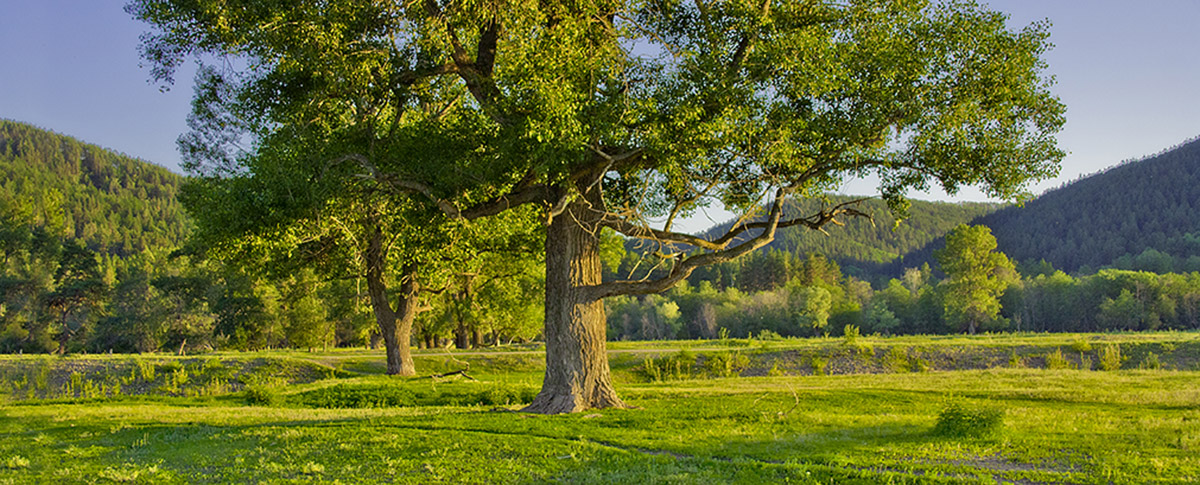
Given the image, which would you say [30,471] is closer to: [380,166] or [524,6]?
[380,166]

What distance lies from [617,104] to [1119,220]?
179 m

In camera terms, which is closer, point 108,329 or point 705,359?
point 705,359

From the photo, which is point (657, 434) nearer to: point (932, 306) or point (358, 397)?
point (358, 397)

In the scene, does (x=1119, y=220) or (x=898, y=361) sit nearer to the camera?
(x=898, y=361)

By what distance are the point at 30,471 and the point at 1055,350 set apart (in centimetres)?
3251

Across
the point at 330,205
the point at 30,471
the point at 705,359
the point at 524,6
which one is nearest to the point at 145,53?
the point at 330,205

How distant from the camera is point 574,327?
14008 mm

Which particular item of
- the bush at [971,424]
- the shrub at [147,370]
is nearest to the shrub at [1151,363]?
the bush at [971,424]

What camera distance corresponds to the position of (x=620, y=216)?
1363 centimetres

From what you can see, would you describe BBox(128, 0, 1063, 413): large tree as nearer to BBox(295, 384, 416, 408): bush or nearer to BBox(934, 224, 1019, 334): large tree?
BBox(295, 384, 416, 408): bush

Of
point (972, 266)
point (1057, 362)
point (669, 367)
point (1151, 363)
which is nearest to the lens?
point (1151, 363)

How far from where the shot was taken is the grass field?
23.9ft

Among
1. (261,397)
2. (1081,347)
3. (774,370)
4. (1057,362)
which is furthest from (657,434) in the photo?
(1081,347)

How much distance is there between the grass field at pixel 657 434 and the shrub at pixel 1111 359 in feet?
15.7
